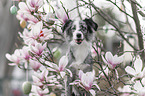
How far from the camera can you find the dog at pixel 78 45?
0.43 metres

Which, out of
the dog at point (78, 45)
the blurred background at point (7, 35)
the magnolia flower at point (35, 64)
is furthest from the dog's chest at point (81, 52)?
the blurred background at point (7, 35)

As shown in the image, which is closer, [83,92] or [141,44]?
[83,92]

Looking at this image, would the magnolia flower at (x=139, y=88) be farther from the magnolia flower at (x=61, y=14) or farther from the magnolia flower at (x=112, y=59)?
the magnolia flower at (x=61, y=14)

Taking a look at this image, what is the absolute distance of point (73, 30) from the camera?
1.43 feet

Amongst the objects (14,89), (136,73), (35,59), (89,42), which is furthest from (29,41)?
(14,89)

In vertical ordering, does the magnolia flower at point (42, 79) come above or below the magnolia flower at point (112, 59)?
below

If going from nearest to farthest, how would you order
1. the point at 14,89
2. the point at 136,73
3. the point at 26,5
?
the point at 136,73, the point at 26,5, the point at 14,89

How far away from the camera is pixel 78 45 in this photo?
46cm

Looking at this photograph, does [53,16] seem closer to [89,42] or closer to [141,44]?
[89,42]

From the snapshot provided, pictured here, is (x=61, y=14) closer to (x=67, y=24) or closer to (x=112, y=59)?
(x=67, y=24)

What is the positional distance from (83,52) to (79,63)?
30 millimetres

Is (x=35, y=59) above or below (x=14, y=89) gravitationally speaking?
above

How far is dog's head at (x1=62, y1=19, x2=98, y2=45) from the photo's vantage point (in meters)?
0.41

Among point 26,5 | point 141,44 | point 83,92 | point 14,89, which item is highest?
point 26,5
